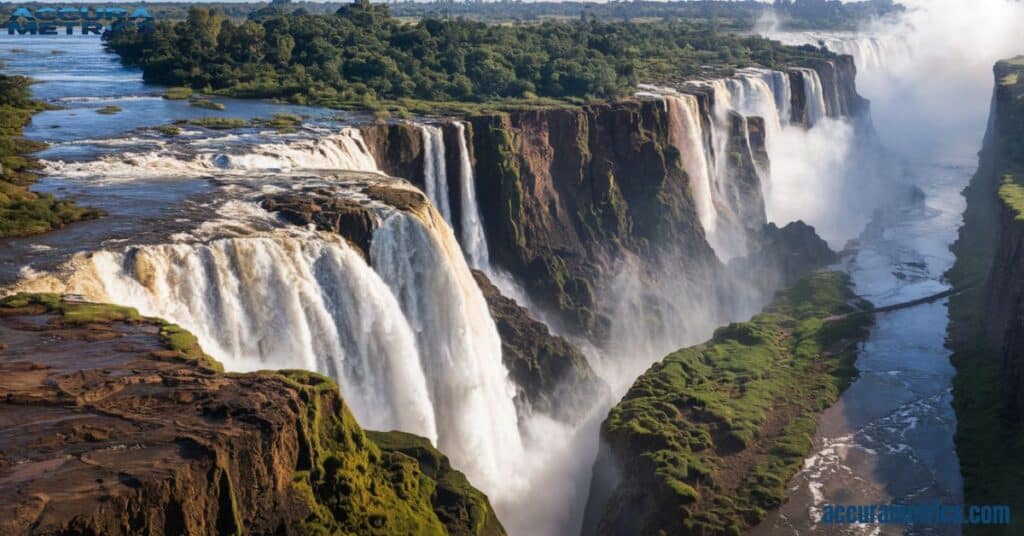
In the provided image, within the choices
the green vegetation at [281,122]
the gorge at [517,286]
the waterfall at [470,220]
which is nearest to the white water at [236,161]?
the gorge at [517,286]

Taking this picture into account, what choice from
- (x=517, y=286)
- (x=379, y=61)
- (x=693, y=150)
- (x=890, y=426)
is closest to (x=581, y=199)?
(x=517, y=286)

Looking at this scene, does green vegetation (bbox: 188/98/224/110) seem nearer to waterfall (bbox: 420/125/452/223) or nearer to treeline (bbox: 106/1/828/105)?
treeline (bbox: 106/1/828/105)

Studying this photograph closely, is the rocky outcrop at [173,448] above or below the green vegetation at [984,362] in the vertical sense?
above

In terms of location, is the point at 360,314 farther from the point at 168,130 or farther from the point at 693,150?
the point at 693,150

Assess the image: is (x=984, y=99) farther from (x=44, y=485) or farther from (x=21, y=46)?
(x=44, y=485)

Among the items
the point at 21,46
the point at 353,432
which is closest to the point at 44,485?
the point at 353,432

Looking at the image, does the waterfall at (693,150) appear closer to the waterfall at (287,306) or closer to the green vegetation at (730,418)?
the green vegetation at (730,418)
